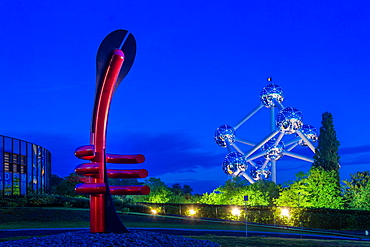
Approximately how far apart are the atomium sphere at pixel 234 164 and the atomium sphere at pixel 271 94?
6.87 m

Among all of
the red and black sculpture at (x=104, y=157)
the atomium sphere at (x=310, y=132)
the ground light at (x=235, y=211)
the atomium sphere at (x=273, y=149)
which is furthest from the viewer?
the atomium sphere at (x=310, y=132)

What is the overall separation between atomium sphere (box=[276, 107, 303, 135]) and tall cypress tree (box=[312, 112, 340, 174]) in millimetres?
3587

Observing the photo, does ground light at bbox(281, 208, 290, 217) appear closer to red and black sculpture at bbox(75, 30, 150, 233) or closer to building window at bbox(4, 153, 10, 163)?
red and black sculpture at bbox(75, 30, 150, 233)

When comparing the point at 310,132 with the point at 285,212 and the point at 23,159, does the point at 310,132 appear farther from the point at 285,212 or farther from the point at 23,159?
the point at 23,159

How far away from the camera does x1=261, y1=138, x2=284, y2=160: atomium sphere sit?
4794cm

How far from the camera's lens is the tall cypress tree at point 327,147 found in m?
39.1

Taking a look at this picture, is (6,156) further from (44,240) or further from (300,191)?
(44,240)

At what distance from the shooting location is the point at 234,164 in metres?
46.9

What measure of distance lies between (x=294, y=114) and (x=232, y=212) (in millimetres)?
11347

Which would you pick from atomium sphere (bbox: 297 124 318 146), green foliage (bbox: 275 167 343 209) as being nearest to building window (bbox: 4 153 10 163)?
green foliage (bbox: 275 167 343 209)

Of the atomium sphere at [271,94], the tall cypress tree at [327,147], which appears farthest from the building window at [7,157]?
the tall cypress tree at [327,147]

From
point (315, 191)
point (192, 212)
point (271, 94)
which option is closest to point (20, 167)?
point (192, 212)

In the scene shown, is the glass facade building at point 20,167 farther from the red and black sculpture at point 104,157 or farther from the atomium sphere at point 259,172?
the red and black sculpture at point 104,157

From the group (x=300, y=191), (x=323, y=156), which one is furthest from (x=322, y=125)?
(x=300, y=191)
